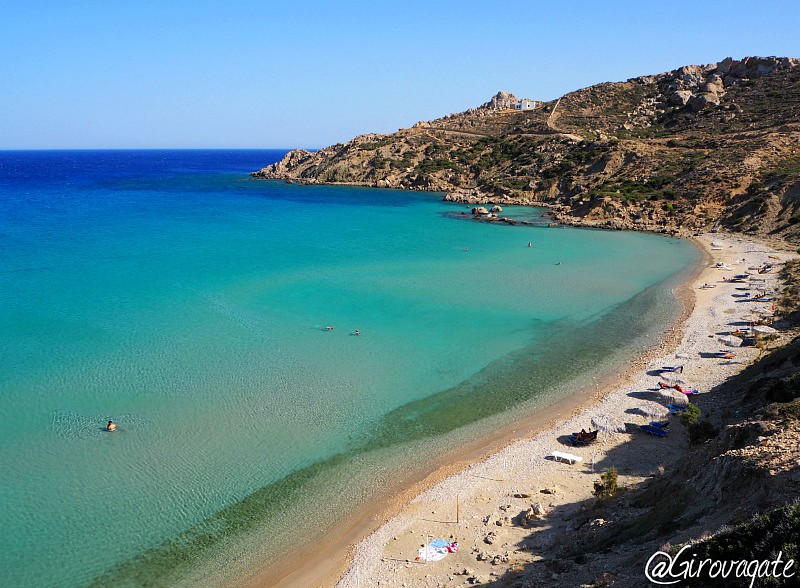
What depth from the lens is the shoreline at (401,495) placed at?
14711 mm

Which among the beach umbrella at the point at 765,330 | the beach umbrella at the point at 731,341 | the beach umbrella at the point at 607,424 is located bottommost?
the beach umbrella at the point at 607,424

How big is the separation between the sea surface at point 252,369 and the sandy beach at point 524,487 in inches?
75.9

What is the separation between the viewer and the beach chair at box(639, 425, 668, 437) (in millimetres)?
20203

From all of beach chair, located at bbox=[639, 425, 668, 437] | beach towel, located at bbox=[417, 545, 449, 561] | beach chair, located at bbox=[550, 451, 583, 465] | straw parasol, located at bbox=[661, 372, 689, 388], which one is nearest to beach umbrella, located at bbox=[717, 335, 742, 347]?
straw parasol, located at bbox=[661, 372, 689, 388]

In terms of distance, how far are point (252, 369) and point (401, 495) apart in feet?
39.0

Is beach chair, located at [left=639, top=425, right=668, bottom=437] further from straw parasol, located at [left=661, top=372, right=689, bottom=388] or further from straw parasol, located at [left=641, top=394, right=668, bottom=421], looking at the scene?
straw parasol, located at [left=661, top=372, right=689, bottom=388]

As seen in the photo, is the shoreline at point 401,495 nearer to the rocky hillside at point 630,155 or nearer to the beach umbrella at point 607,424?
the beach umbrella at point 607,424

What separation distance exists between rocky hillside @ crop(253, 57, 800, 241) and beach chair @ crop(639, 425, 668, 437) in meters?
44.7

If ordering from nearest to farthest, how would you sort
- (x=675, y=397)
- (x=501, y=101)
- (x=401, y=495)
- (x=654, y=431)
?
(x=401, y=495) < (x=654, y=431) < (x=675, y=397) < (x=501, y=101)

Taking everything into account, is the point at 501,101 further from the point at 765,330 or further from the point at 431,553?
the point at 431,553

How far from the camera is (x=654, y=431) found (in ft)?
66.7

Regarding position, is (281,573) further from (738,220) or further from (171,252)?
(738,220)

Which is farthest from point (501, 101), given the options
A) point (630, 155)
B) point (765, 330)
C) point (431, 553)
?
point (431, 553)

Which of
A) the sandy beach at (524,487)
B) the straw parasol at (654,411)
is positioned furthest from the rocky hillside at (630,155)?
the straw parasol at (654,411)
